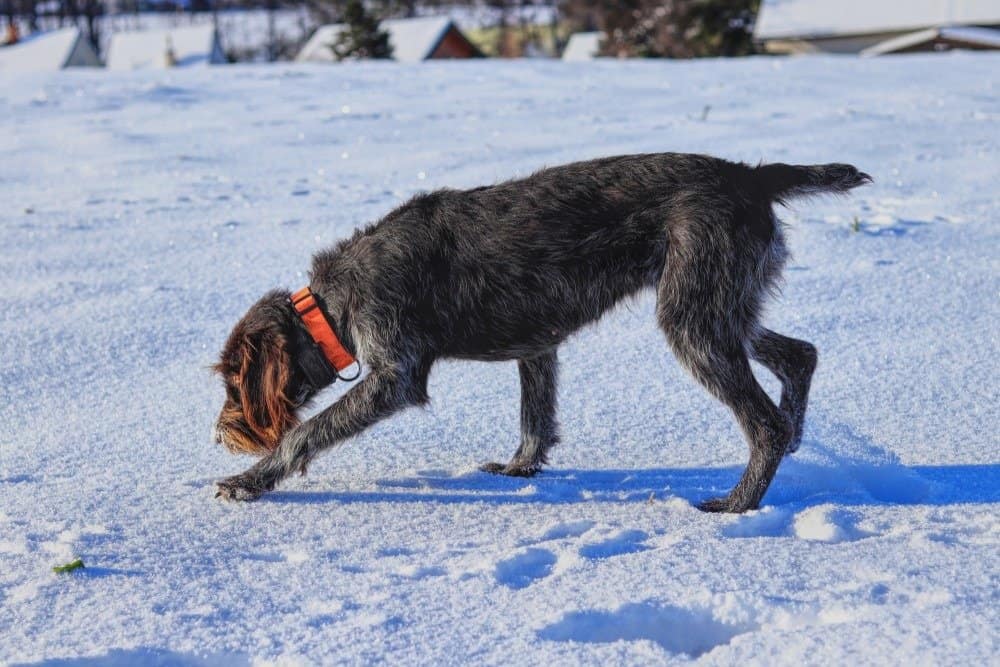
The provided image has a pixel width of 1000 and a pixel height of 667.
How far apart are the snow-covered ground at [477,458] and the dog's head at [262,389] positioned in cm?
18

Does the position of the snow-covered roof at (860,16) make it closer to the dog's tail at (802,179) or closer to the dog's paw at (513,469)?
the dog's tail at (802,179)

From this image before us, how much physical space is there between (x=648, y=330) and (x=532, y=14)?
71.5 m

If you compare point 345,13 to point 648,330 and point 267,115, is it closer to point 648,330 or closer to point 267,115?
point 267,115

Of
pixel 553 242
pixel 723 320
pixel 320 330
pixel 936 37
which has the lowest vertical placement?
pixel 936 37

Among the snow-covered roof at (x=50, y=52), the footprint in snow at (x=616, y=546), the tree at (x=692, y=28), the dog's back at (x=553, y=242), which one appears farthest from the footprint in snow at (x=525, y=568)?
the snow-covered roof at (x=50, y=52)

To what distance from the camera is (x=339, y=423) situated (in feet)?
12.9

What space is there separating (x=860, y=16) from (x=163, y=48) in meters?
29.0

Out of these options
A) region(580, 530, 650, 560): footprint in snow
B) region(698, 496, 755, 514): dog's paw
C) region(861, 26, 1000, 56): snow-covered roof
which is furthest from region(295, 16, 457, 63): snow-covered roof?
region(580, 530, 650, 560): footprint in snow

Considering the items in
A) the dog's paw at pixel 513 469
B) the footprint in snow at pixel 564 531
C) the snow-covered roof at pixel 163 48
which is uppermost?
the footprint in snow at pixel 564 531

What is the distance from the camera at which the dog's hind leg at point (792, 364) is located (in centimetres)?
432

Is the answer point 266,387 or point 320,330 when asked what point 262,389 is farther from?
point 320,330

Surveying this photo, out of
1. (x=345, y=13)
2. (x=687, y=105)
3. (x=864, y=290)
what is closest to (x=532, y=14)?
(x=345, y=13)

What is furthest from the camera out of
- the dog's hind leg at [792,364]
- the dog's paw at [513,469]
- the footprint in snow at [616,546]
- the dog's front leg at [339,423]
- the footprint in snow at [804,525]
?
the dog's hind leg at [792,364]

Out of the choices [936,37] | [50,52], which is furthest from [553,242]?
[50,52]
